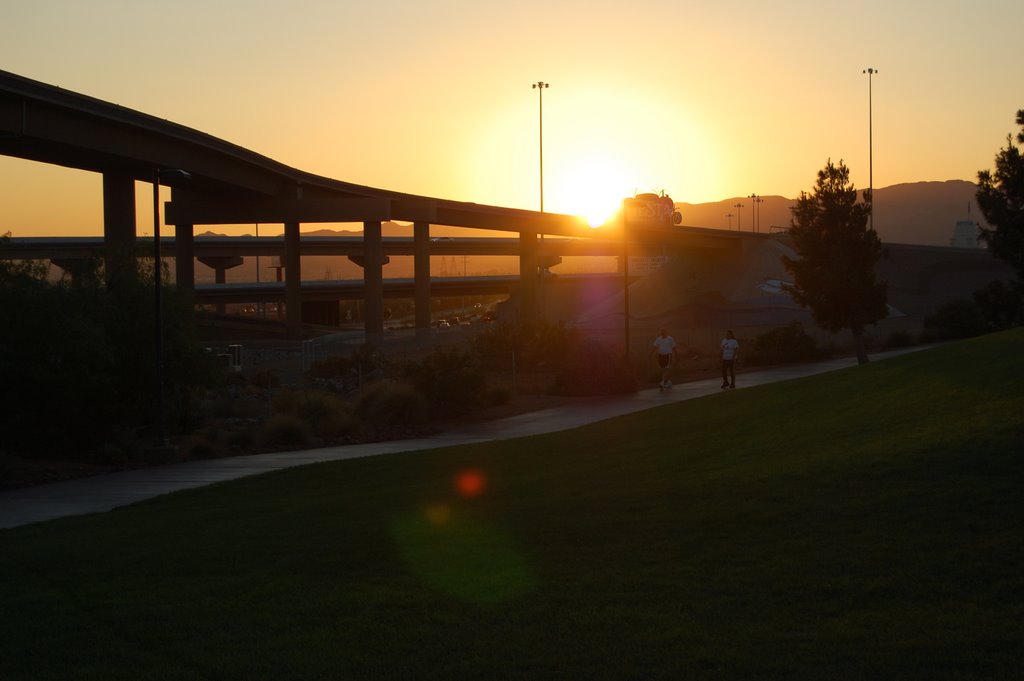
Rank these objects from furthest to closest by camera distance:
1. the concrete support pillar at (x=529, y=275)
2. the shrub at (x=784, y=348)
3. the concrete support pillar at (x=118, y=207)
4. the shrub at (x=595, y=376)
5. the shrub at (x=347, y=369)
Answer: the concrete support pillar at (x=529, y=275) < the shrub at (x=784, y=348) < the concrete support pillar at (x=118, y=207) < the shrub at (x=347, y=369) < the shrub at (x=595, y=376)

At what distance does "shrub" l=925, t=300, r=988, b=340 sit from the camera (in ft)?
197

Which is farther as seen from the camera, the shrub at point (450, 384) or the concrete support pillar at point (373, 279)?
the concrete support pillar at point (373, 279)

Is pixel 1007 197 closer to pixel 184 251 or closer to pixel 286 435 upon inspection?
pixel 286 435

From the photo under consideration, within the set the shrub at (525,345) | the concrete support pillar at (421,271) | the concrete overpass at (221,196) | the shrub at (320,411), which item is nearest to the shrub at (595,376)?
the shrub at (525,345)

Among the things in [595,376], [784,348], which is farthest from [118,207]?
[784,348]

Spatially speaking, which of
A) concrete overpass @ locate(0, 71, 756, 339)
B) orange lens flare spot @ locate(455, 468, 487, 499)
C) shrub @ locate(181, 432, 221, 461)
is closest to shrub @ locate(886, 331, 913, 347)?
concrete overpass @ locate(0, 71, 756, 339)

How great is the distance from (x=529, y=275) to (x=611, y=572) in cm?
7760

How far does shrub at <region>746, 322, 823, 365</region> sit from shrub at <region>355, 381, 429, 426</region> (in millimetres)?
26352

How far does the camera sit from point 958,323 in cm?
6038

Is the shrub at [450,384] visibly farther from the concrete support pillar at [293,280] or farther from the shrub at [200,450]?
the concrete support pillar at [293,280]

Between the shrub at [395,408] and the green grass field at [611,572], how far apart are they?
49.6 ft

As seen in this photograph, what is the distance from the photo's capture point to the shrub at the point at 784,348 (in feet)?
173

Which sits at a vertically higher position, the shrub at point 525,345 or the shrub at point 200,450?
the shrub at point 525,345

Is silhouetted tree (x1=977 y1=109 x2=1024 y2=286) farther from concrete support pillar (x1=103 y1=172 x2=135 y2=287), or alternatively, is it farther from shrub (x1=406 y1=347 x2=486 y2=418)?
concrete support pillar (x1=103 y1=172 x2=135 y2=287)
